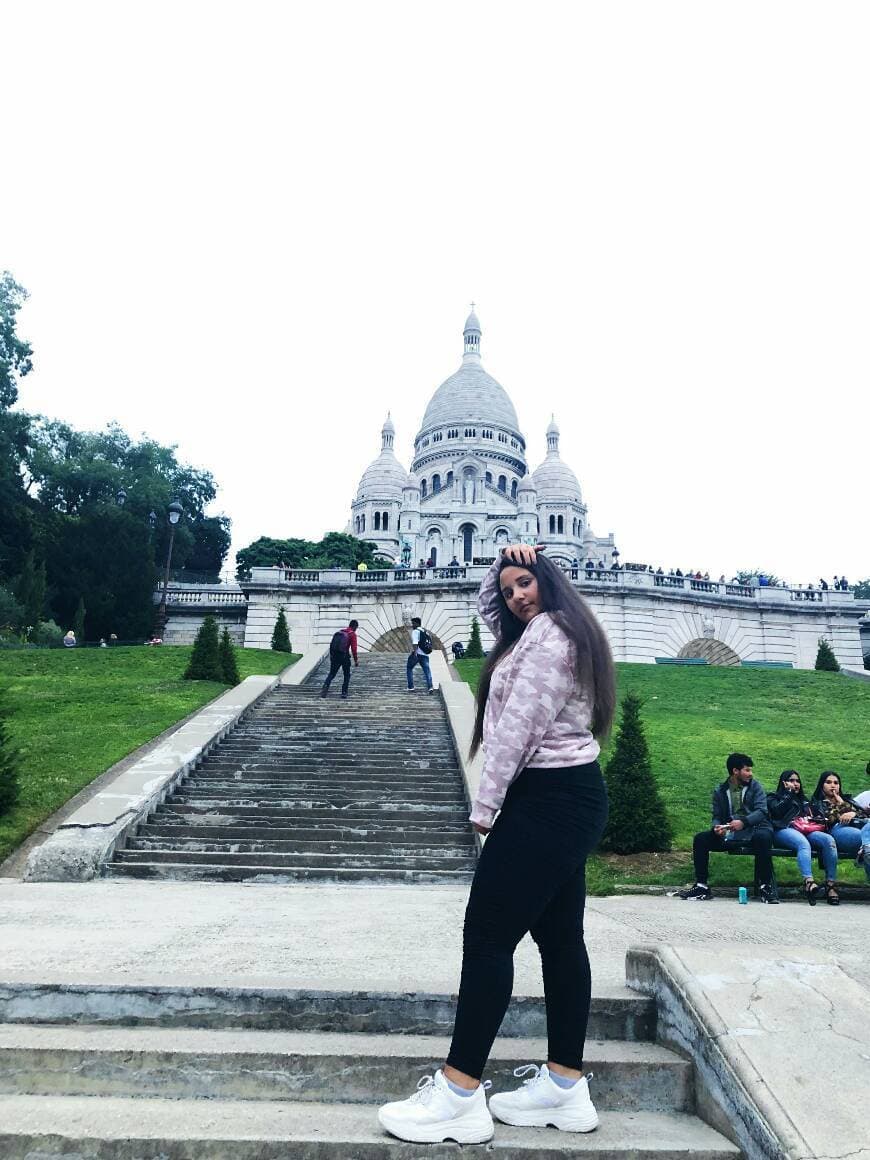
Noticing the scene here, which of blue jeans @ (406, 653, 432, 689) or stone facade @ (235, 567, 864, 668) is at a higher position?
stone facade @ (235, 567, 864, 668)

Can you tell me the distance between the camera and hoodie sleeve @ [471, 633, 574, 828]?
2969 millimetres

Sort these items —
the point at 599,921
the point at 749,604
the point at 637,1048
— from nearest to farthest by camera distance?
the point at 637,1048 < the point at 599,921 < the point at 749,604

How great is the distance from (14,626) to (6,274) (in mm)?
16762

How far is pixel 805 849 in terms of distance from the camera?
8.15 metres

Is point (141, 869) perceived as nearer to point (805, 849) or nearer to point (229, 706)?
point (805, 849)

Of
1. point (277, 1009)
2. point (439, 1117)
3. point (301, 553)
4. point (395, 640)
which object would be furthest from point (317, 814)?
point (301, 553)

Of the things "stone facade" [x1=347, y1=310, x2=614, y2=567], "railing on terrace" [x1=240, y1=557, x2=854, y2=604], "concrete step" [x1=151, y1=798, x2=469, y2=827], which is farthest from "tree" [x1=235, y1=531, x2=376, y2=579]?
"concrete step" [x1=151, y1=798, x2=469, y2=827]

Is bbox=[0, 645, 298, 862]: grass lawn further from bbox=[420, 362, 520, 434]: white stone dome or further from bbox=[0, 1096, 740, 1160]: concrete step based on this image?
bbox=[420, 362, 520, 434]: white stone dome

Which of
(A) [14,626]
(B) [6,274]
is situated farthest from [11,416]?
(A) [14,626]

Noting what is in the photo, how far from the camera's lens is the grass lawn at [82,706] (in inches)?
432

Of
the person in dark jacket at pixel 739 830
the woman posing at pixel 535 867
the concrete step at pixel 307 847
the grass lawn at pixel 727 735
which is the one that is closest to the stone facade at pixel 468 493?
the grass lawn at pixel 727 735

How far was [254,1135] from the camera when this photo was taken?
255cm

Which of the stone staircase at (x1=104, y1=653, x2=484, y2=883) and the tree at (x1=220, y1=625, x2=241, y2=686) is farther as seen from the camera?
the tree at (x1=220, y1=625, x2=241, y2=686)

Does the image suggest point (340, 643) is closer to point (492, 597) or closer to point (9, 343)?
point (492, 597)
